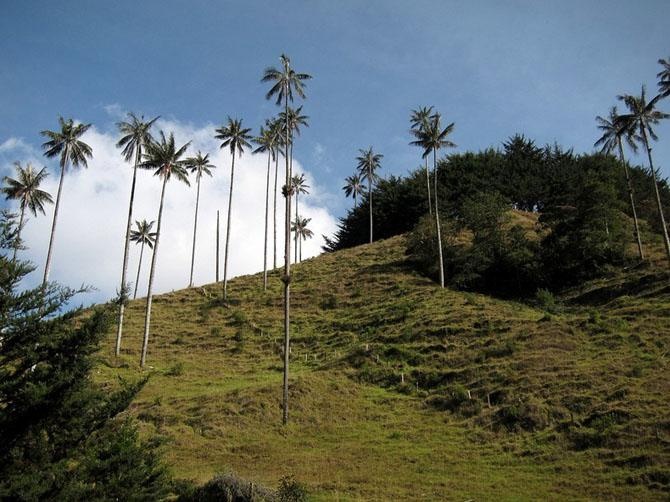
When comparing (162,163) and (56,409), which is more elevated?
(162,163)

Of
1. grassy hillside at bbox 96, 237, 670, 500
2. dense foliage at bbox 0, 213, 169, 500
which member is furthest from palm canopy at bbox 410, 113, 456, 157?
dense foliage at bbox 0, 213, 169, 500

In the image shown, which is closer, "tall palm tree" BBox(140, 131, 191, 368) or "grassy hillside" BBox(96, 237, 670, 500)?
"grassy hillside" BBox(96, 237, 670, 500)

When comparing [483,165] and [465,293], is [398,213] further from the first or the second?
[465,293]

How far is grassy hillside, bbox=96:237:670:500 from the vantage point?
26.1 metres

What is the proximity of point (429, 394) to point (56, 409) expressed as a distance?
2681cm

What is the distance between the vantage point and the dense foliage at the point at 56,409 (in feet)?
50.7

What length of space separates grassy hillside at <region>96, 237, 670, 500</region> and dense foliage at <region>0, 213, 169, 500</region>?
1.32m

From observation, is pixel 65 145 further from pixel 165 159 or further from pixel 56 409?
pixel 56 409

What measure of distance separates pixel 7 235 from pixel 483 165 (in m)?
91.0

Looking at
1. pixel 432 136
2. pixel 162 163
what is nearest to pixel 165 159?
pixel 162 163

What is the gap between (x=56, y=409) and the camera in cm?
1622

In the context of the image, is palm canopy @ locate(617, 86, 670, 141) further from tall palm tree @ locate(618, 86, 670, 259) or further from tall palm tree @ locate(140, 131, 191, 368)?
tall palm tree @ locate(140, 131, 191, 368)

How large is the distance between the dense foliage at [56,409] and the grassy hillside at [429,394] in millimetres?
1319

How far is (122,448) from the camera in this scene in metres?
17.4
